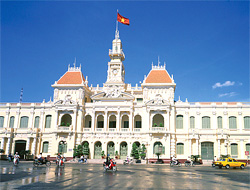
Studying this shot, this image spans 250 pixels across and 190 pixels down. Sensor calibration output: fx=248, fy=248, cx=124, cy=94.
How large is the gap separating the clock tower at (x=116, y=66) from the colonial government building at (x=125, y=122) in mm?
437

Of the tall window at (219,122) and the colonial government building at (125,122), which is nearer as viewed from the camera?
the colonial government building at (125,122)

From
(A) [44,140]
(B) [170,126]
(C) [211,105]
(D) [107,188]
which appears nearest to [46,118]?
(A) [44,140]

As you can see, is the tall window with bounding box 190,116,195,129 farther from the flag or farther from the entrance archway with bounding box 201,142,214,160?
the flag

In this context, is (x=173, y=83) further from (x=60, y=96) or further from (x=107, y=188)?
(x=107, y=188)

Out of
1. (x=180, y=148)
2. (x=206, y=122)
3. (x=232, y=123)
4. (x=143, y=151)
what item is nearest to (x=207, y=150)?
(x=180, y=148)

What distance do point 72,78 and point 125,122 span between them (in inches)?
587

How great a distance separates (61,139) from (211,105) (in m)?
30.1

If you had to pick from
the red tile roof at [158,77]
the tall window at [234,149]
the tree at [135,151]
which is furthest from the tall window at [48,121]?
the tall window at [234,149]

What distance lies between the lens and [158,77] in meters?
51.9

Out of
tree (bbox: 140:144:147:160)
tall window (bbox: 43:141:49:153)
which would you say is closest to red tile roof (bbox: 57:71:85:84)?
tall window (bbox: 43:141:49:153)

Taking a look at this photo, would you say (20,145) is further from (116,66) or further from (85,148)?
(116,66)

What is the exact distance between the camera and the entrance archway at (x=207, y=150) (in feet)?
152

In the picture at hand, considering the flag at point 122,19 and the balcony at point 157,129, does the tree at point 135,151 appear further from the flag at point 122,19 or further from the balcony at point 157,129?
the flag at point 122,19

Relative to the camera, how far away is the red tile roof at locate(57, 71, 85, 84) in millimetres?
52750
